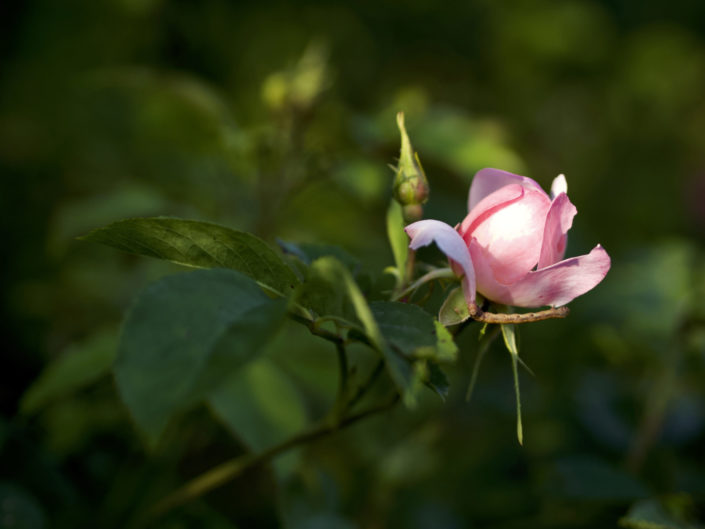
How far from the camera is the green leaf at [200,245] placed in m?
0.50

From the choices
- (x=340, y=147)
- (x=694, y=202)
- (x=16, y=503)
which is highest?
(x=340, y=147)

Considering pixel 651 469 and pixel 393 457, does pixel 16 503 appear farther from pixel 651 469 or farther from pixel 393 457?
pixel 651 469

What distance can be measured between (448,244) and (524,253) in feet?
0.30

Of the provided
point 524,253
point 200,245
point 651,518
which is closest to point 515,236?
→ point 524,253

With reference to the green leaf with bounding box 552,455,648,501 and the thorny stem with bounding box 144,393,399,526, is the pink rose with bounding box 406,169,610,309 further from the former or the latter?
the green leaf with bounding box 552,455,648,501

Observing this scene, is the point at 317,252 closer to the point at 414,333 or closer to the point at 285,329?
the point at 414,333

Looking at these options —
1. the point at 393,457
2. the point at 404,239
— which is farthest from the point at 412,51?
the point at 404,239

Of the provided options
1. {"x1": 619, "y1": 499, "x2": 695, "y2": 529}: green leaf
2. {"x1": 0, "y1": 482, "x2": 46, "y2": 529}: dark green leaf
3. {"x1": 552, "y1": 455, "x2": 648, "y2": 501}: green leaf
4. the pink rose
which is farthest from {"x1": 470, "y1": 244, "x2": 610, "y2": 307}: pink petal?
{"x1": 0, "y1": 482, "x2": 46, "y2": 529}: dark green leaf

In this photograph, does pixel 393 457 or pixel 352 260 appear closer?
pixel 352 260

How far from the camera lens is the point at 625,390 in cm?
127

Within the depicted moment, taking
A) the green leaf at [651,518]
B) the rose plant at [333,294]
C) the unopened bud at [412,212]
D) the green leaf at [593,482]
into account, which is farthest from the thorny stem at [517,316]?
the green leaf at [593,482]

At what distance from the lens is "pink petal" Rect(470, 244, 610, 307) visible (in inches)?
21.7

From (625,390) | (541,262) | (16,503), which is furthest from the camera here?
(625,390)

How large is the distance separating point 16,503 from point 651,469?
0.92 meters
